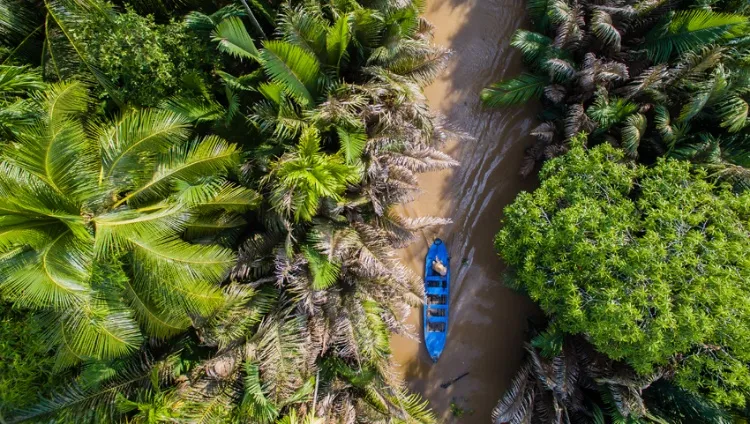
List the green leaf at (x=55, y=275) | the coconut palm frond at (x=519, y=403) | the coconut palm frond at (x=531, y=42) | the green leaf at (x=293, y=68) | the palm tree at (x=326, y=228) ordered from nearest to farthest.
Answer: the green leaf at (x=55, y=275)
the green leaf at (x=293, y=68)
the palm tree at (x=326, y=228)
the coconut palm frond at (x=519, y=403)
the coconut palm frond at (x=531, y=42)

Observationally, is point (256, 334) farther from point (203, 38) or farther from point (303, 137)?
point (203, 38)

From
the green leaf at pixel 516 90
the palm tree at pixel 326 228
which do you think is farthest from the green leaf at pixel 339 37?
the green leaf at pixel 516 90

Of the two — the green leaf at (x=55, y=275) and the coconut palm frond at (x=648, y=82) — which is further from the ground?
the coconut palm frond at (x=648, y=82)

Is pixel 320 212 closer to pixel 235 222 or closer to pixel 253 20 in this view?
pixel 235 222

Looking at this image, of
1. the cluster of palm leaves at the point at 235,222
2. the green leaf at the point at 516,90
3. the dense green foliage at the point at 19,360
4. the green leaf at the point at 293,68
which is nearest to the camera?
the cluster of palm leaves at the point at 235,222

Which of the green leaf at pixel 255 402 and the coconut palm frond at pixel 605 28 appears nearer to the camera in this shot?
the green leaf at pixel 255 402

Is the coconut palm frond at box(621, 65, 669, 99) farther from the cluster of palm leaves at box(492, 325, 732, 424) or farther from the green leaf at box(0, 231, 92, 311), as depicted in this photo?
the green leaf at box(0, 231, 92, 311)

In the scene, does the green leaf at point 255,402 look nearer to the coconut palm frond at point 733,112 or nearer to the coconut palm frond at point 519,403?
the coconut palm frond at point 519,403

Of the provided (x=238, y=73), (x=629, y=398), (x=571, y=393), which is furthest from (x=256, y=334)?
(x=629, y=398)

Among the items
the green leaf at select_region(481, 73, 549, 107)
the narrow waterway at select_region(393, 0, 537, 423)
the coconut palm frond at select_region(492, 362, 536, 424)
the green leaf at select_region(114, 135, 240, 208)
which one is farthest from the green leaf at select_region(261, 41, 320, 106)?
the coconut palm frond at select_region(492, 362, 536, 424)
